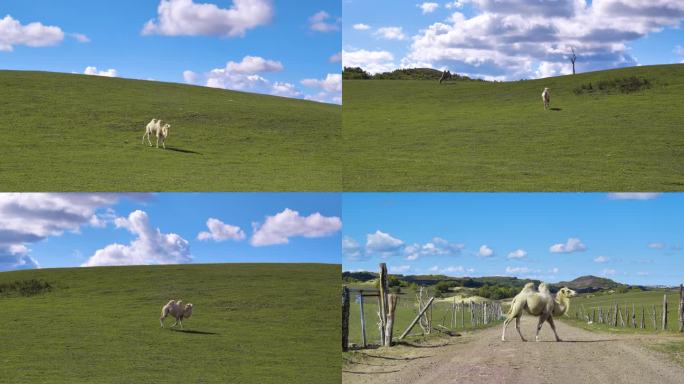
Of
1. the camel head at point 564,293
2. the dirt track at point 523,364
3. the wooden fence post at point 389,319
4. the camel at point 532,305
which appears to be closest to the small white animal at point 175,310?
the wooden fence post at point 389,319

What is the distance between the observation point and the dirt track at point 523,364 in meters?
14.5

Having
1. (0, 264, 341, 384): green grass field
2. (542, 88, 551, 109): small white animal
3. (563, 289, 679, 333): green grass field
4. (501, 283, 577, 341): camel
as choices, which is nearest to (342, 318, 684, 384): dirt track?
(501, 283, 577, 341): camel

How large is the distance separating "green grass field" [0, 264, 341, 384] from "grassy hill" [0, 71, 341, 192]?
6.98m

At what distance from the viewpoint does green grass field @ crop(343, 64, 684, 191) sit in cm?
2870

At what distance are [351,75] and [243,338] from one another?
51.7 meters

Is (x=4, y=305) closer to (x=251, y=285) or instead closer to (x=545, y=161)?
(x=251, y=285)

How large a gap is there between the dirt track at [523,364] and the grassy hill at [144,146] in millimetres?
13990

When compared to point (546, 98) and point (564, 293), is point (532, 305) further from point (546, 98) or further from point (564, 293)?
point (546, 98)

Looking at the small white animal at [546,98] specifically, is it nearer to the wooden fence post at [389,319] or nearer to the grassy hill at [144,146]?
the grassy hill at [144,146]

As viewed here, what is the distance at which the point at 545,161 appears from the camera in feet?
108

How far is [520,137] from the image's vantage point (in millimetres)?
39375

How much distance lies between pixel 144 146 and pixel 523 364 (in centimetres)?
2657

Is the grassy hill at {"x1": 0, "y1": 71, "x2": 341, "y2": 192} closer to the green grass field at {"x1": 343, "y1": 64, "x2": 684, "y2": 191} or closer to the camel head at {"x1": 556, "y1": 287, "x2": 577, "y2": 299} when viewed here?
the green grass field at {"x1": 343, "y1": 64, "x2": 684, "y2": 191}

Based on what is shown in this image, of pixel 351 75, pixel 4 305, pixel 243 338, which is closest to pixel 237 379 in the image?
pixel 243 338
